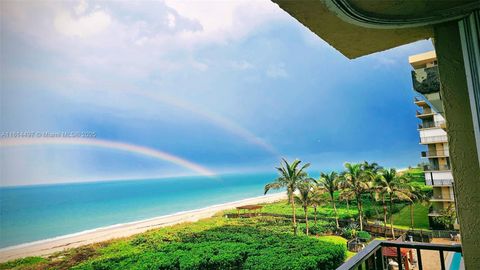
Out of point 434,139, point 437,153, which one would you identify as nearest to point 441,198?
point 437,153

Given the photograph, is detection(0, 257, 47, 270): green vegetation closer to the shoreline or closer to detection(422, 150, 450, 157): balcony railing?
the shoreline

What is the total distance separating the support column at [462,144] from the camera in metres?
1.37

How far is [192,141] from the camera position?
123562 millimetres

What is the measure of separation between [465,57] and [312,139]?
143 m

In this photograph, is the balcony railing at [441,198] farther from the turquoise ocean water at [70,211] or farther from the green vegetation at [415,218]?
the turquoise ocean water at [70,211]

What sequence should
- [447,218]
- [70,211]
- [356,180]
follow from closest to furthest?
[447,218] → [356,180] → [70,211]

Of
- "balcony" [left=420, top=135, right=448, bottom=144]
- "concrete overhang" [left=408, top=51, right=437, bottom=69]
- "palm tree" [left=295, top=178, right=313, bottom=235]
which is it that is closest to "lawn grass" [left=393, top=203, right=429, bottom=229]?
"balcony" [left=420, top=135, right=448, bottom=144]

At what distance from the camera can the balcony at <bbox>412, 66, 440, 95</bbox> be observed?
1821mm

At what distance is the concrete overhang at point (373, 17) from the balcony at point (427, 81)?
10.0 inches

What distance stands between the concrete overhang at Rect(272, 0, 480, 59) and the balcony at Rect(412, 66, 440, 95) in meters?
0.25

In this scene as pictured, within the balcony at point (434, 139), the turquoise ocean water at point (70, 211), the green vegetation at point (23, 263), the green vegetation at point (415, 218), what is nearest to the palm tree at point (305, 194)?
the green vegetation at point (415, 218)

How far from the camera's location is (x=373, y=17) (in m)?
1.44

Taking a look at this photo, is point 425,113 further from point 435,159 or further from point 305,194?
point 305,194

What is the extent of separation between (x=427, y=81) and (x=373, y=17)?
30.2 inches
